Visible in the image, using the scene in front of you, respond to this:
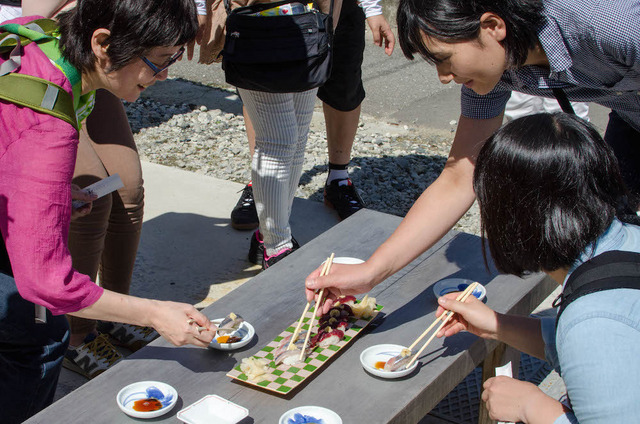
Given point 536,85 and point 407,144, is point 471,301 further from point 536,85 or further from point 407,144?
point 407,144

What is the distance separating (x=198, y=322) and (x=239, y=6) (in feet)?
5.05

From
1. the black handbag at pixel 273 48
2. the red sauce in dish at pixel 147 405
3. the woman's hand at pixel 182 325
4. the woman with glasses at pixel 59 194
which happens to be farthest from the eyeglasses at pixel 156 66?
the red sauce in dish at pixel 147 405

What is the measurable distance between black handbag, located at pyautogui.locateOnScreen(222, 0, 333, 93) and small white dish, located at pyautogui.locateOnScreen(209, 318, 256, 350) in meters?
1.16

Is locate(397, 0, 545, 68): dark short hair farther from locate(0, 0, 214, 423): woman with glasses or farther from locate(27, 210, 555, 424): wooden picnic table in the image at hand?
locate(27, 210, 555, 424): wooden picnic table

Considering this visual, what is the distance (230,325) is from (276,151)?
50.2 inches

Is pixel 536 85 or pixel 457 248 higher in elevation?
pixel 536 85

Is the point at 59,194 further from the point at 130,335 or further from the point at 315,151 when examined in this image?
the point at 315,151

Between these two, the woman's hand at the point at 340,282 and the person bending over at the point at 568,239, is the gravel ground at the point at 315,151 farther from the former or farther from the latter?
the person bending over at the point at 568,239

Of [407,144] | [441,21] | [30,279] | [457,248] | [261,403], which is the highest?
[441,21]

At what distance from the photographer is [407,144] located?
5203mm

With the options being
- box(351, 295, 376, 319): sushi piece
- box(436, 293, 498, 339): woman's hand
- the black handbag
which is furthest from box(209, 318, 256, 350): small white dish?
the black handbag

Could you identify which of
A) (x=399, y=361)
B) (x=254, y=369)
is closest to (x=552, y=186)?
(x=399, y=361)

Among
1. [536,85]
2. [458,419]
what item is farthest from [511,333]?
[458,419]

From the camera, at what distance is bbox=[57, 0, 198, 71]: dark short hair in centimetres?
194
